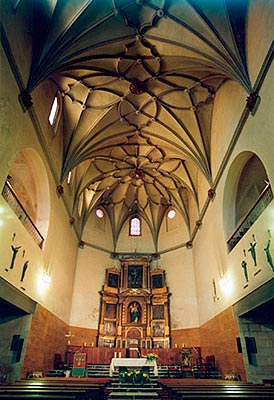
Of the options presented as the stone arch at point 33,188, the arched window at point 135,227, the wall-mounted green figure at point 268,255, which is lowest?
the wall-mounted green figure at point 268,255

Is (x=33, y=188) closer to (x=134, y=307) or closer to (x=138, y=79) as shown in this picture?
(x=138, y=79)

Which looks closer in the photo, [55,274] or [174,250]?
[55,274]

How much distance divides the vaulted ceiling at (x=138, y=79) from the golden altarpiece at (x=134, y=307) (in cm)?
540

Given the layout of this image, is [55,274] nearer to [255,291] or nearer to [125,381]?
[125,381]

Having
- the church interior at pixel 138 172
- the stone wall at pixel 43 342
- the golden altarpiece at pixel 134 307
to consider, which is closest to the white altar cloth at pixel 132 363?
the church interior at pixel 138 172

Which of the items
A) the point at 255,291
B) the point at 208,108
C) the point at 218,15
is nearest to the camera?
the point at 255,291

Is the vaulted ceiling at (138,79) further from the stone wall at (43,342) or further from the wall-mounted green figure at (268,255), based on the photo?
the stone wall at (43,342)

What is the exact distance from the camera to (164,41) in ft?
40.1

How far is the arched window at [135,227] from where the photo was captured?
2469cm

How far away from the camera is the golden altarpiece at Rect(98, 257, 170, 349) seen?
64.8 ft

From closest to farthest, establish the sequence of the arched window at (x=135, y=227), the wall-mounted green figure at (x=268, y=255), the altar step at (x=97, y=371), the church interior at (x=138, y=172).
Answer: the wall-mounted green figure at (x=268, y=255) < the church interior at (x=138, y=172) < the altar step at (x=97, y=371) < the arched window at (x=135, y=227)

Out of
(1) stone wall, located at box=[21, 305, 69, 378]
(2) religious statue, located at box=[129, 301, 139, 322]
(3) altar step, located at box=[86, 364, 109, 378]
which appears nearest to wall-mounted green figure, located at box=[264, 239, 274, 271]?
(1) stone wall, located at box=[21, 305, 69, 378]

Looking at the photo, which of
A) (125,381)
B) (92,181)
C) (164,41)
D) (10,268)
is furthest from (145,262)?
(164,41)

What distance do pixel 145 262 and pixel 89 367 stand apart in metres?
8.91
